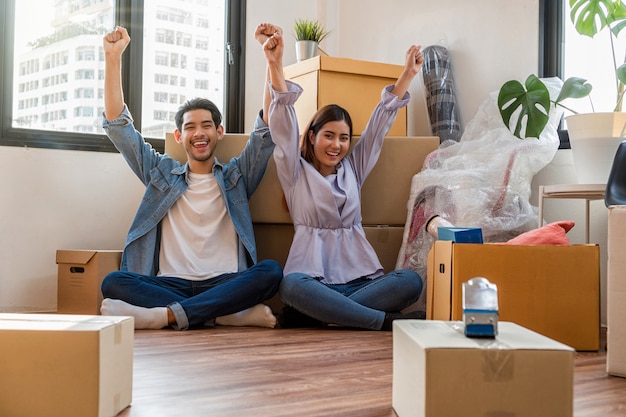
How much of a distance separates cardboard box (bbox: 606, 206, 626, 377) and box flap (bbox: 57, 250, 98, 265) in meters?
1.76

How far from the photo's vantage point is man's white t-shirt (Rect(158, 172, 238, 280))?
2502mm

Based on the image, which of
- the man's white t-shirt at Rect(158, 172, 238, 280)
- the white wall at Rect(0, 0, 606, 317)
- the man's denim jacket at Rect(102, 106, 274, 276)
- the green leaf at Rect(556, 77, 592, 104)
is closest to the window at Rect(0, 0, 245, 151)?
the white wall at Rect(0, 0, 606, 317)

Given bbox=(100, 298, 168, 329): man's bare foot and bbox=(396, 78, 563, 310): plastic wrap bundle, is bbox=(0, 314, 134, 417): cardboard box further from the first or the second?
bbox=(396, 78, 563, 310): plastic wrap bundle

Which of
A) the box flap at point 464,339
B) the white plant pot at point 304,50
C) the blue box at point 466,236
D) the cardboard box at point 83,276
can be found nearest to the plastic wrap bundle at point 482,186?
the blue box at point 466,236

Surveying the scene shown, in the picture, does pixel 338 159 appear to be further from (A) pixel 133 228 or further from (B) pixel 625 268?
(B) pixel 625 268

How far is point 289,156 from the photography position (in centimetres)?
248

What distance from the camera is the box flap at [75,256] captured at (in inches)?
101

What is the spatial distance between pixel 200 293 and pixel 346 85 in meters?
1.16

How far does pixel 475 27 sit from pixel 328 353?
1.92m

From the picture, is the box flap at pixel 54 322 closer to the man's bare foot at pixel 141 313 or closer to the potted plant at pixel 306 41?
the man's bare foot at pixel 141 313

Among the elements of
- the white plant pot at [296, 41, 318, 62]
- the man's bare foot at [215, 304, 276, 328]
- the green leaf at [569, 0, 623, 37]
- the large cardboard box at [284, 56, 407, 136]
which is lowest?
the man's bare foot at [215, 304, 276, 328]

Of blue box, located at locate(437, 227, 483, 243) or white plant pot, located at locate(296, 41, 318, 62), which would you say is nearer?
blue box, located at locate(437, 227, 483, 243)

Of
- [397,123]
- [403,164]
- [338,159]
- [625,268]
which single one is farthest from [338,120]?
[625,268]

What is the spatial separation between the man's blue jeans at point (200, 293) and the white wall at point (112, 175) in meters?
0.68
